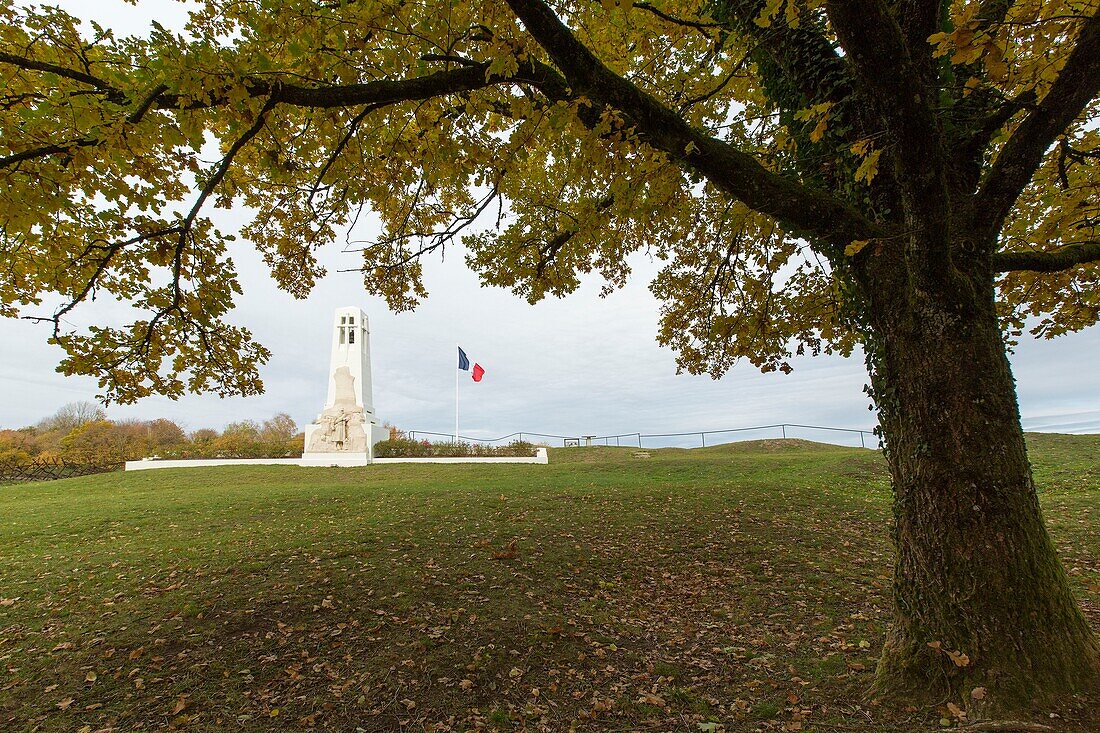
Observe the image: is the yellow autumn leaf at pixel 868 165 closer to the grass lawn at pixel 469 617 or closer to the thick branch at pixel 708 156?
the thick branch at pixel 708 156

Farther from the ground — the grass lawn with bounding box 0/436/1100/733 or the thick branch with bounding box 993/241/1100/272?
the thick branch with bounding box 993/241/1100/272

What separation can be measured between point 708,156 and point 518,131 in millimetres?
1604

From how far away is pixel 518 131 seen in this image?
4.16 meters

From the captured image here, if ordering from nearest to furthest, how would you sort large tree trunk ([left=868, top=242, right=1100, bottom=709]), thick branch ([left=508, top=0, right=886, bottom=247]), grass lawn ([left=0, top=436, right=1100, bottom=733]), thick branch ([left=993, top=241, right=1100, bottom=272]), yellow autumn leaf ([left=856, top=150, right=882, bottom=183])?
yellow autumn leaf ([left=856, top=150, right=882, bottom=183]) → large tree trunk ([left=868, top=242, right=1100, bottom=709]) → grass lawn ([left=0, top=436, right=1100, bottom=733]) → thick branch ([left=508, top=0, right=886, bottom=247]) → thick branch ([left=993, top=241, right=1100, bottom=272])

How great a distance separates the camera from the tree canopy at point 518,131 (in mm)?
3102

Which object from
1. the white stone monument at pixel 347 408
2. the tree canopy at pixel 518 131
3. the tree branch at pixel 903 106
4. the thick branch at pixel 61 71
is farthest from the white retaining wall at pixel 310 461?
the tree branch at pixel 903 106

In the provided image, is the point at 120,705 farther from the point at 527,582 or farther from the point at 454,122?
the point at 454,122

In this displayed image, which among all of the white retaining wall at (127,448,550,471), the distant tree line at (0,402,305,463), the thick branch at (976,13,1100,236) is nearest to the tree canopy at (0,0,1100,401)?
the thick branch at (976,13,1100,236)

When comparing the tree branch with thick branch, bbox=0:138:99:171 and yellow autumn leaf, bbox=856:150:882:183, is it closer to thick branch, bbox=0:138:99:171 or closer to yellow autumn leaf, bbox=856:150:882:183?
yellow autumn leaf, bbox=856:150:882:183

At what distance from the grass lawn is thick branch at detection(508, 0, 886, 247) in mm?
3241

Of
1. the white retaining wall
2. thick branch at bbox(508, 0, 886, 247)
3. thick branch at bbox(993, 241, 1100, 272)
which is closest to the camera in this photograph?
thick branch at bbox(508, 0, 886, 247)

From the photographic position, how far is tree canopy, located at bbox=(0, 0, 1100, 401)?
3102 mm

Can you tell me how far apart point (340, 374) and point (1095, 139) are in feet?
82.1

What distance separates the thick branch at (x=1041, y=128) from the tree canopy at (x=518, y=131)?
1 centimetres
